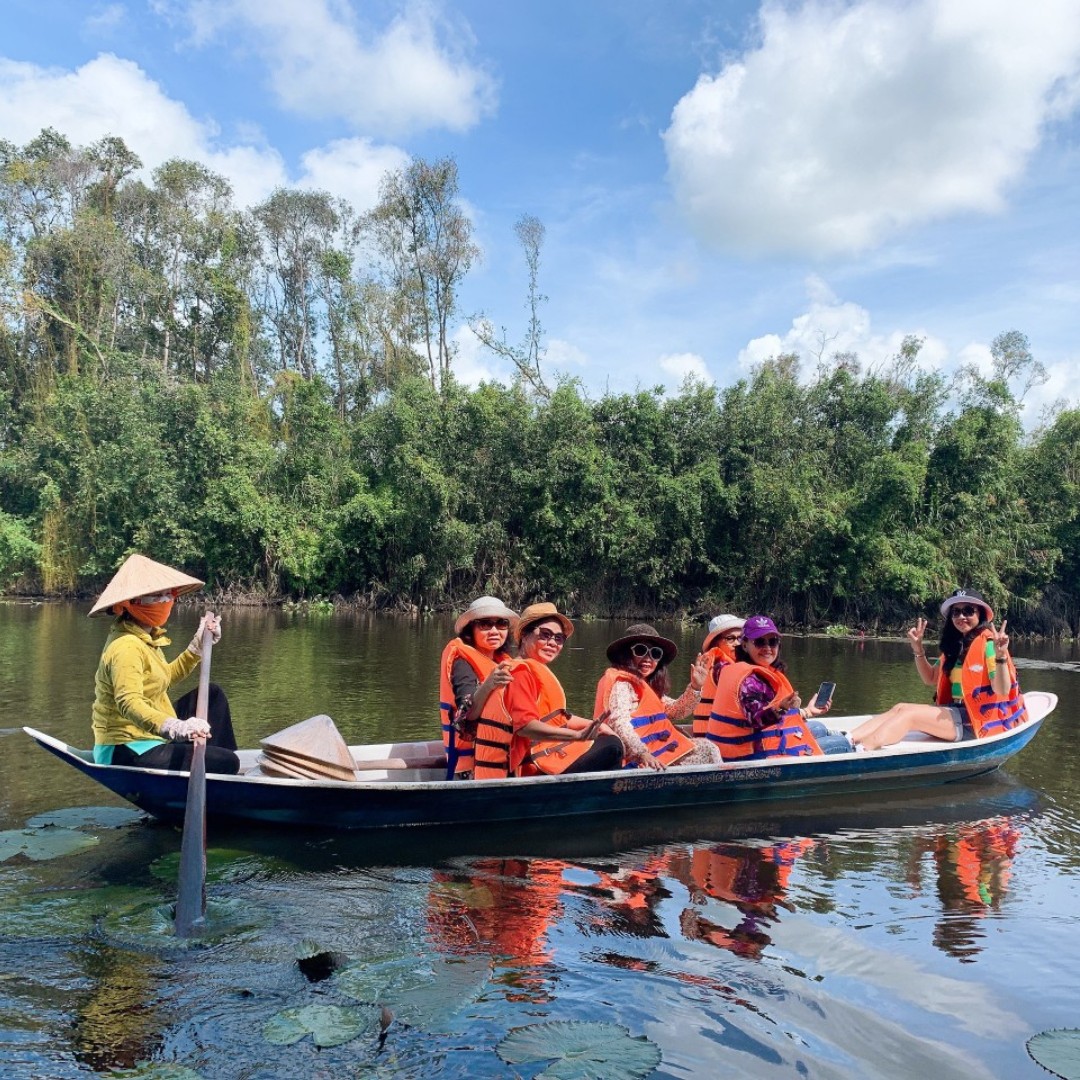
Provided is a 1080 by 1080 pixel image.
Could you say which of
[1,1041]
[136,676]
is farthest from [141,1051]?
[136,676]

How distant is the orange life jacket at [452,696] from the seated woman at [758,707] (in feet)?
4.50

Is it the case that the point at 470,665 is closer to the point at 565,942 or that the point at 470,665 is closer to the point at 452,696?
the point at 452,696

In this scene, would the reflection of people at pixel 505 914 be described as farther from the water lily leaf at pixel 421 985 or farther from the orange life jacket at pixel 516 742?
the orange life jacket at pixel 516 742

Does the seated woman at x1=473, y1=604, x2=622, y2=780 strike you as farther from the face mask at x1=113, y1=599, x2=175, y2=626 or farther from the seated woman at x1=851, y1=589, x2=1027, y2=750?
the seated woman at x1=851, y1=589, x2=1027, y2=750

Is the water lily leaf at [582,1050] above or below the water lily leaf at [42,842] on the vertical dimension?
below

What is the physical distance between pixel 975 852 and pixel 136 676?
15.3 ft

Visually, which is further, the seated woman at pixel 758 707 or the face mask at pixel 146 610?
the seated woman at pixel 758 707

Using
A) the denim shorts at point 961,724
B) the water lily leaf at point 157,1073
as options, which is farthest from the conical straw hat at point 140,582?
the denim shorts at point 961,724

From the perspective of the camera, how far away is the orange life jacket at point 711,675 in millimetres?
6117

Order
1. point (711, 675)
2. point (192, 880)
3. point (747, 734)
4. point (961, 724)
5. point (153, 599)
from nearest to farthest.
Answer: point (192, 880) → point (153, 599) → point (747, 734) → point (711, 675) → point (961, 724)

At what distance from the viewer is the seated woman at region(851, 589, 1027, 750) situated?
21.4 feet

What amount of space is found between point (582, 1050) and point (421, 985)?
2.38 ft

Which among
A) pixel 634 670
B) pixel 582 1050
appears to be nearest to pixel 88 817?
pixel 634 670

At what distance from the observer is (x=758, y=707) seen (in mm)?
5512
